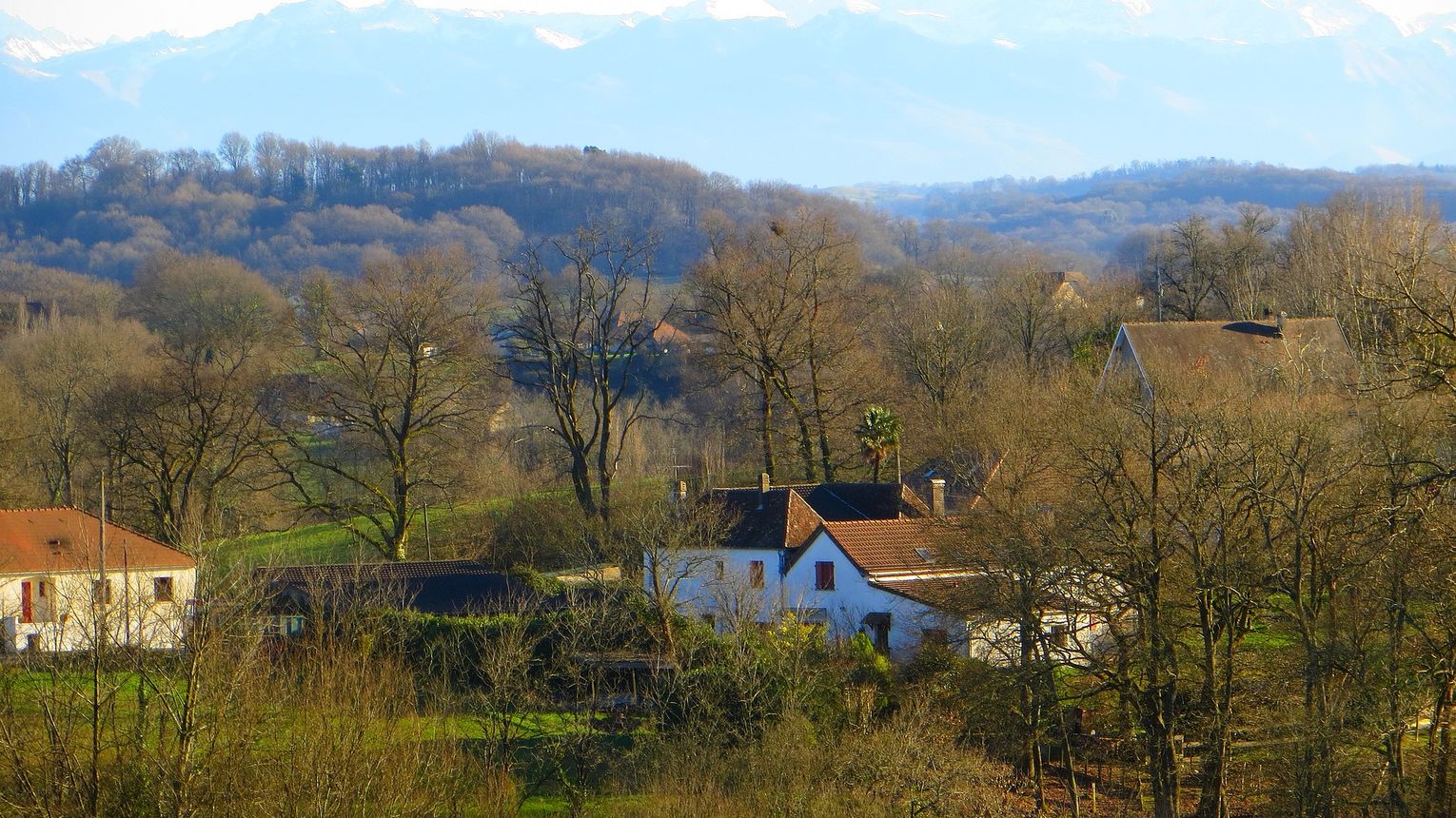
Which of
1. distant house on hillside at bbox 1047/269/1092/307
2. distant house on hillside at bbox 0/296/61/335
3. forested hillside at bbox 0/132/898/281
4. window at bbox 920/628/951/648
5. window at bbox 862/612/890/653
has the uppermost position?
forested hillside at bbox 0/132/898/281

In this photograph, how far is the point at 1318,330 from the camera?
4484 cm

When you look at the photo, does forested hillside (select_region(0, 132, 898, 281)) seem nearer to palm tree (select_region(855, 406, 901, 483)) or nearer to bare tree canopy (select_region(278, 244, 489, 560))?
bare tree canopy (select_region(278, 244, 489, 560))

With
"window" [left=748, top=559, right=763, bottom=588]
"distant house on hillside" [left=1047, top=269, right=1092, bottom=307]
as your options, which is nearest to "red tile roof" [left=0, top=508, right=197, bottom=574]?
"window" [left=748, top=559, right=763, bottom=588]

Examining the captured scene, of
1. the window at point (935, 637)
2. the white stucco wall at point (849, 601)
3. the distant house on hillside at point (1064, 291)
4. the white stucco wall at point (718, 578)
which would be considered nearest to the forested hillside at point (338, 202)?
the distant house on hillside at point (1064, 291)

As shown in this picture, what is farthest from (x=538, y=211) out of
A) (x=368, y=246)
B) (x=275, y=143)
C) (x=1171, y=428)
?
(x=1171, y=428)

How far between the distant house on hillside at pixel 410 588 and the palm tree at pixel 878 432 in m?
12.3

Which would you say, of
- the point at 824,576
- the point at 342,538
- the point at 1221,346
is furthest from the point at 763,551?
the point at 342,538

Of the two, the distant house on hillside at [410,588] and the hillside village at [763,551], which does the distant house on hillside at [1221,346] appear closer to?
the hillside village at [763,551]

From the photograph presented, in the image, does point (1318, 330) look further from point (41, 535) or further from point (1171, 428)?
point (41, 535)

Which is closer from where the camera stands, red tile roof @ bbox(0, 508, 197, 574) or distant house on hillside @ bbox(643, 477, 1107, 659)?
distant house on hillside @ bbox(643, 477, 1107, 659)

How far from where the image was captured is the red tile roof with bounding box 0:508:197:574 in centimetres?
3300

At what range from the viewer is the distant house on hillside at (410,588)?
103ft

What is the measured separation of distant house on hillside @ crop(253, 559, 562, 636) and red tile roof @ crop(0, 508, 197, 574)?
2573mm

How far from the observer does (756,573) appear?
35.5 m
